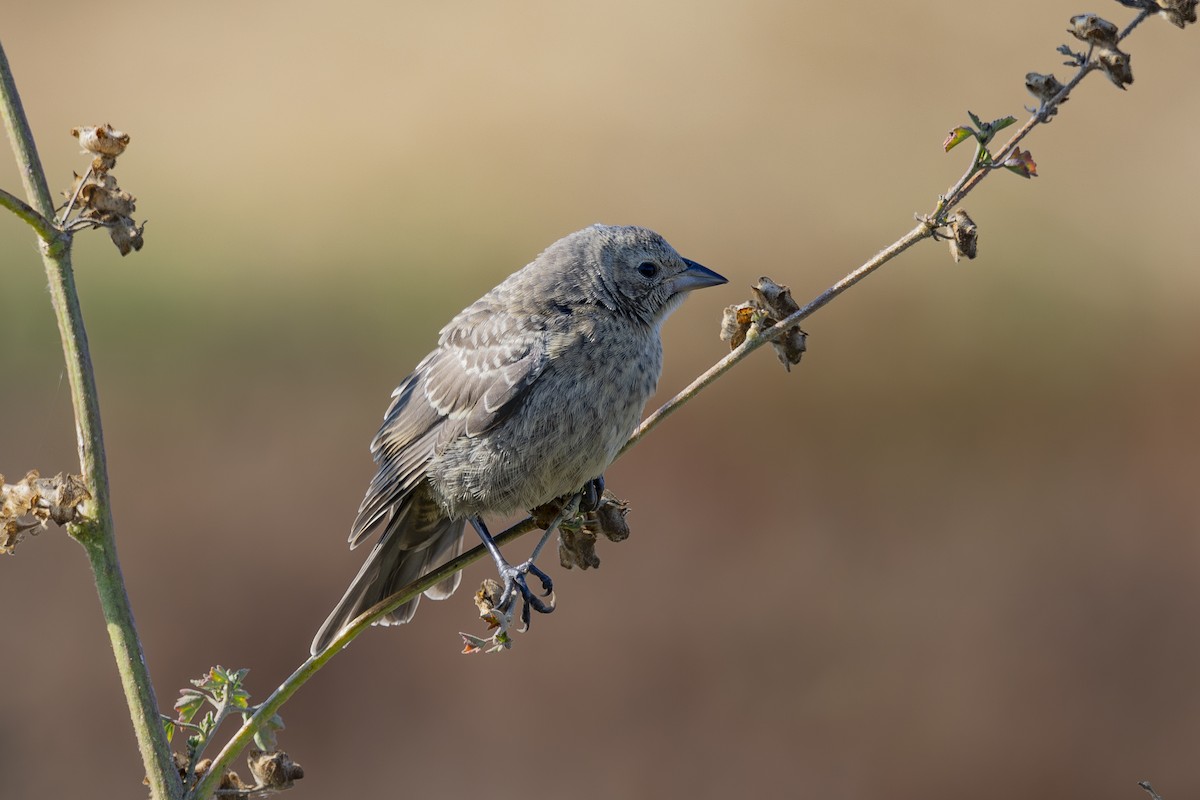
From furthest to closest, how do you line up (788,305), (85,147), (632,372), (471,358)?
(471,358)
(632,372)
(788,305)
(85,147)

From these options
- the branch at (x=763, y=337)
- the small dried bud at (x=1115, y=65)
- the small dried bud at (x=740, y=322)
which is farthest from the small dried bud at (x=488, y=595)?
the small dried bud at (x=1115, y=65)

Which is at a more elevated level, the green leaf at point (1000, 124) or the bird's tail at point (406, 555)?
the bird's tail at point (406, 555)

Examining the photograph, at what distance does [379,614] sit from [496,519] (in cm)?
171

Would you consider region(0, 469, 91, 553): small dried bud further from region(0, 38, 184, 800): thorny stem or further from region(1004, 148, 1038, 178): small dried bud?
region(1004, 148, 1038, 178): small dried bud

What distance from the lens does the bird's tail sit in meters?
3.73

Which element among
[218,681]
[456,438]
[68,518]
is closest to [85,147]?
[68,518]

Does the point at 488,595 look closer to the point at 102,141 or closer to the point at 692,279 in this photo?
the point at 102,141

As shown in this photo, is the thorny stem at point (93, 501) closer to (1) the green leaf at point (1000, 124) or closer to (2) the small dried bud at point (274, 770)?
(2) the small dried bud at point (274, 770)

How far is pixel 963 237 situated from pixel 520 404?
1.73 metres

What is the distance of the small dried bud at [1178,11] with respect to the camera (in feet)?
6.30

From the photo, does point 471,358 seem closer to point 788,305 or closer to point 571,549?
point 571,549

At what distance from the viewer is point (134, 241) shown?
1.89 metres

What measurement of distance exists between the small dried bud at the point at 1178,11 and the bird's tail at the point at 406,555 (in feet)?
8.29

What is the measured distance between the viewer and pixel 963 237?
213 cm
